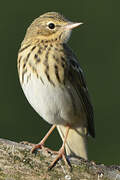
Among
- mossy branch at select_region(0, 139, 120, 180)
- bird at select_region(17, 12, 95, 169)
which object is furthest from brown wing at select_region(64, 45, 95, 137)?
mossy branch at select_region(0, 139, 120, 180)

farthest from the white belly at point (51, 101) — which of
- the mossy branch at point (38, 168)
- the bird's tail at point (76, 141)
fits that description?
the mossy branch at point (38, 168)

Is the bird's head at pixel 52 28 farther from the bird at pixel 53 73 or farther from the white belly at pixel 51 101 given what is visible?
the white belly at pixel 51 101

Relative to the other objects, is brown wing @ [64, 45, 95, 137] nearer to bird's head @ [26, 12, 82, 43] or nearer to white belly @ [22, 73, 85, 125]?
white belly @ [22, 73, 85, 125]

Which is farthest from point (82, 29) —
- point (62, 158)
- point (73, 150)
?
point (62, 158)

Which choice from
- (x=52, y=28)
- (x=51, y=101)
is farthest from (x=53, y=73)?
(x=52, y=28)

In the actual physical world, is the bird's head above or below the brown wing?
above

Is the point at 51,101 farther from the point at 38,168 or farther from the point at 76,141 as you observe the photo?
the point at 38,168

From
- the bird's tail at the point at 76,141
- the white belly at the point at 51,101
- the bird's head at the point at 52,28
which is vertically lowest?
the bird's tail at the point at 76,141
